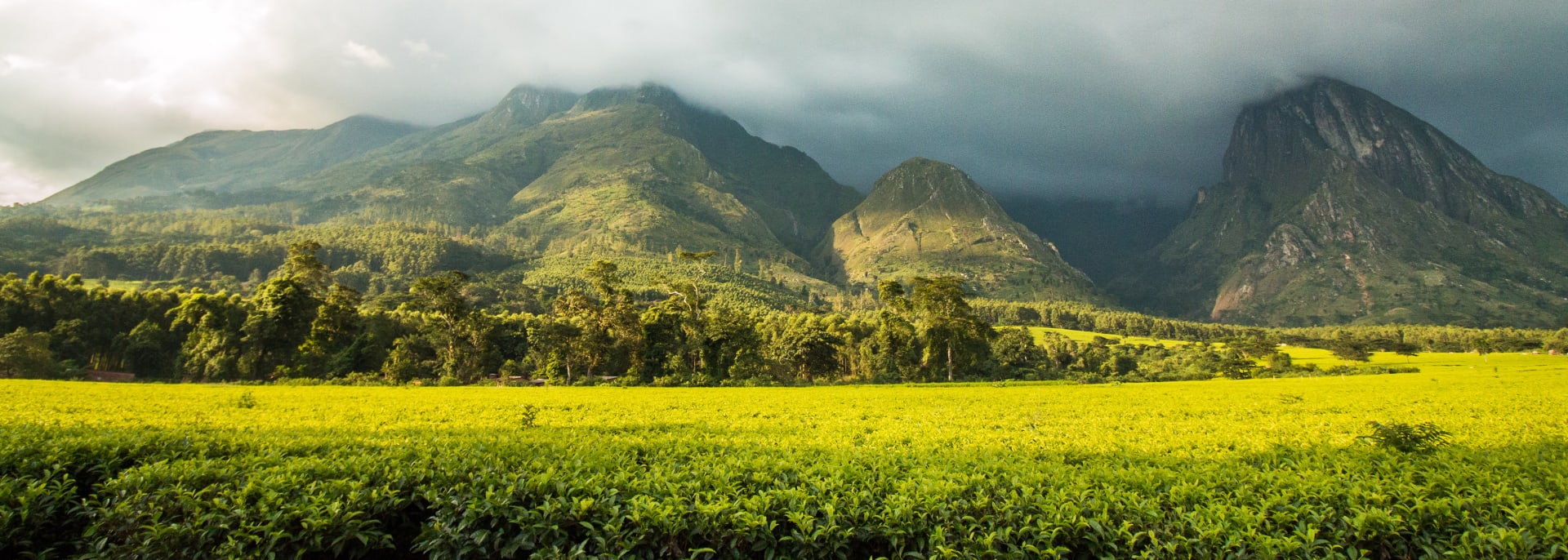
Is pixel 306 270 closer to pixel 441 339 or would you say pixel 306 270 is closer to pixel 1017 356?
pixel 441 339

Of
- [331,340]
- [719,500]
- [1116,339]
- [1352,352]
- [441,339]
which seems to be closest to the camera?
[719,500]

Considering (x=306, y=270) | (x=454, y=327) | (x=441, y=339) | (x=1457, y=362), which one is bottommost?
(x=1457, y=362)

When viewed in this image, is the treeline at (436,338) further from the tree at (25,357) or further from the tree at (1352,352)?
the tree at (1352,352)

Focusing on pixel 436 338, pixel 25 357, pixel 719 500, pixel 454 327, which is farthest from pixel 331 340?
pixel 719 500

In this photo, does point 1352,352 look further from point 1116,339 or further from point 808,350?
point 808,350

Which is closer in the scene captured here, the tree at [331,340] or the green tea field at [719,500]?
the green tea field at [719,500]

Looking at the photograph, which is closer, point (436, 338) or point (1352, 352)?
point (436, 338)

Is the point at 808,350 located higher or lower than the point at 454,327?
lower

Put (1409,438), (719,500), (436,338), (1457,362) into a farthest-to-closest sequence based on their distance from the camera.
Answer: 1. (1457,362)
2. (436,338)
3. (1409,438)
4. (719,500)

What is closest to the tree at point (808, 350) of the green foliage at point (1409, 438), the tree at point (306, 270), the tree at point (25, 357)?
the tree at point (306, 270)

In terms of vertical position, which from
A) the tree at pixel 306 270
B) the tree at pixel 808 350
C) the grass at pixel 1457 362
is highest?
the tree at pixel 306 270

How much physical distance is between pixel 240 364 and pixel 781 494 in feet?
197

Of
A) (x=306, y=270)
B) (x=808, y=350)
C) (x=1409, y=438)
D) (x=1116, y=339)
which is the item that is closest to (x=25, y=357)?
(x=306, y=270)

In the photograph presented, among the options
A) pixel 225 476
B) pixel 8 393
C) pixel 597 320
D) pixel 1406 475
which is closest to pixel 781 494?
pixel 225 476
